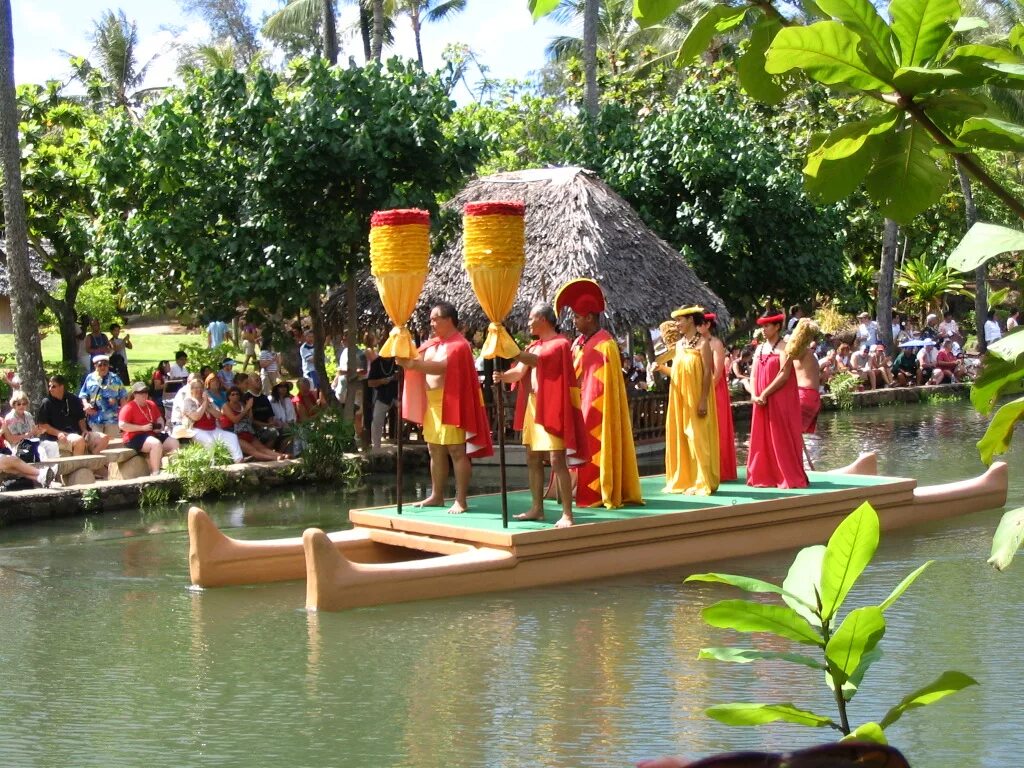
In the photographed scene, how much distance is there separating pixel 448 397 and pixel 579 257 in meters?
6.21

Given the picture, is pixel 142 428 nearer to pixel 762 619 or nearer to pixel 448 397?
pixel 448 397

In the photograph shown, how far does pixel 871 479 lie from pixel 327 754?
235 inches

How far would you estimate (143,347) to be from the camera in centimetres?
3012

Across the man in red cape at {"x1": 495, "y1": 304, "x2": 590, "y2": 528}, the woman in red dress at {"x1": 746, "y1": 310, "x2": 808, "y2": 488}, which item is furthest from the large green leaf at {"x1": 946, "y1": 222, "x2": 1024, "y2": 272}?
the woman in red dress at {"x1": 746, "y1": 310, "x2": 808, "y2": 488}

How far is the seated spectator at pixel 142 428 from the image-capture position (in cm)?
1222

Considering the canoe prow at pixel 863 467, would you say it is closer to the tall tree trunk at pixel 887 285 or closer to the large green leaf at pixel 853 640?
the large green leaf at pixel 853 640

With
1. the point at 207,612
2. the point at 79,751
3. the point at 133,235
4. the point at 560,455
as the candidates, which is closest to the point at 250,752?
the point at 79,751

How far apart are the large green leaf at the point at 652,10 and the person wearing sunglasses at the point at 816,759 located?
35.7 inches

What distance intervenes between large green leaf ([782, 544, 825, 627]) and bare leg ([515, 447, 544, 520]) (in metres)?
6.23

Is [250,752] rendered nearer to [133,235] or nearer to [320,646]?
[320,646]

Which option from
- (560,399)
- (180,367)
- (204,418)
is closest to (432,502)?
(560,399)

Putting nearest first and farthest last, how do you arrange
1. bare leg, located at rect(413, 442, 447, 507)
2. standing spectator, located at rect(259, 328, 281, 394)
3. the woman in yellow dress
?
bare leg, located at rect(413, 442, 447, 507) < the woman in yellow dress < standing spectator, located at rect(259, 328, 281, 394)

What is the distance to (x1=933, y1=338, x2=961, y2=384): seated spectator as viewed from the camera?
2183cm

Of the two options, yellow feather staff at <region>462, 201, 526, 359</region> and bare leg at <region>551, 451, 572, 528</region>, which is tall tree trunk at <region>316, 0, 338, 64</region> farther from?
bare leg at <region>551, 451, 572, 528</region>
